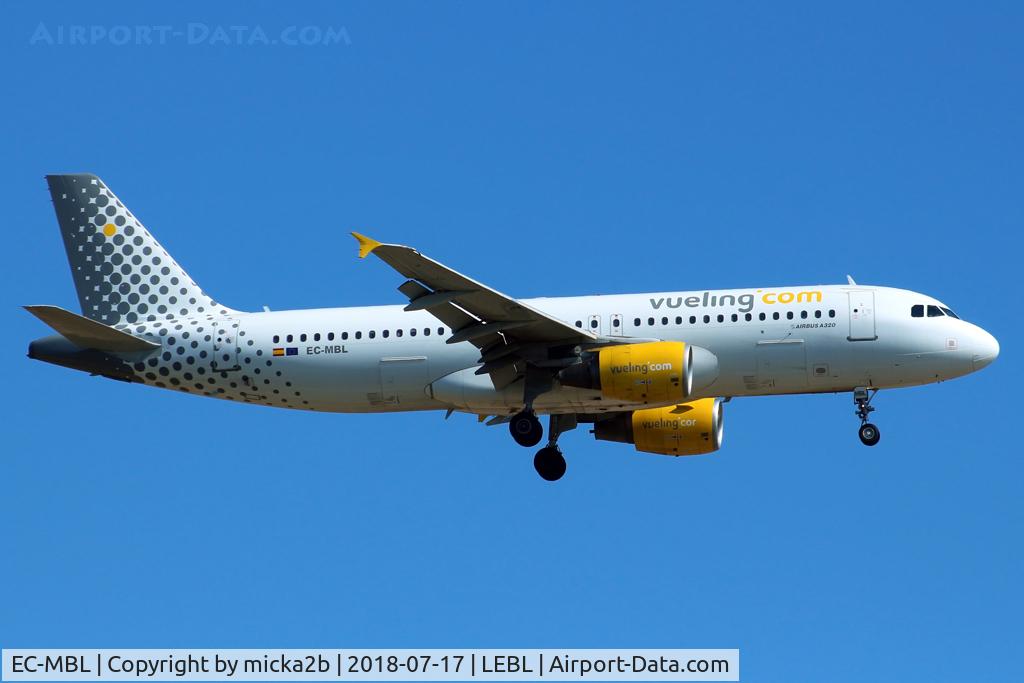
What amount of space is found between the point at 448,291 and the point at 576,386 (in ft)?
14.2

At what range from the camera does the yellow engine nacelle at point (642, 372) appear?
139 feet

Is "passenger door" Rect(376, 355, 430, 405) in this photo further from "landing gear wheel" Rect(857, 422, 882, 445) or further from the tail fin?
"landing gear wheel" Rect(857, 422, 882, 445)

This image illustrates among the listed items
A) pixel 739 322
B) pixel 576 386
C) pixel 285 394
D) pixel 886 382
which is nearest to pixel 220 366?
pixel 285 394

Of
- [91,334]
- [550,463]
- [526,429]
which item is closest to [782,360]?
[526,429]

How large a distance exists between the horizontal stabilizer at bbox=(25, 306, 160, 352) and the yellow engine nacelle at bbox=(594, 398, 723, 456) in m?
12.9

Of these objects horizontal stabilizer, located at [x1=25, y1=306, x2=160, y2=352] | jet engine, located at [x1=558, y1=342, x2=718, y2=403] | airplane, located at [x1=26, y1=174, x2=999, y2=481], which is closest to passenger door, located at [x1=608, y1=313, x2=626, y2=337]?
airplane, located at [x1=26, y1=174, x2=999, y2=481]

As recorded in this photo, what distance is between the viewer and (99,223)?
4978 centimetres

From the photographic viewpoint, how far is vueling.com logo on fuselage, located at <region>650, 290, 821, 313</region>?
4425 centimetres

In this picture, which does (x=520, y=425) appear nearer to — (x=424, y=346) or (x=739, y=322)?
(x=424, y=346)

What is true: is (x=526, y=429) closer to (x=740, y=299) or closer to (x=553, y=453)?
(x=553, y=453)

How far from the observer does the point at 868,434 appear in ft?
146

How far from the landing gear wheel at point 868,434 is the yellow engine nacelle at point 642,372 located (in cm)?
490

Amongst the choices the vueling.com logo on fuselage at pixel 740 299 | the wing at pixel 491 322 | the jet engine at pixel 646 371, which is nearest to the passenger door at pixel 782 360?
the vueling.com logo on fuselage at pixel 740 299

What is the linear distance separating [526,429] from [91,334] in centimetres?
1176
